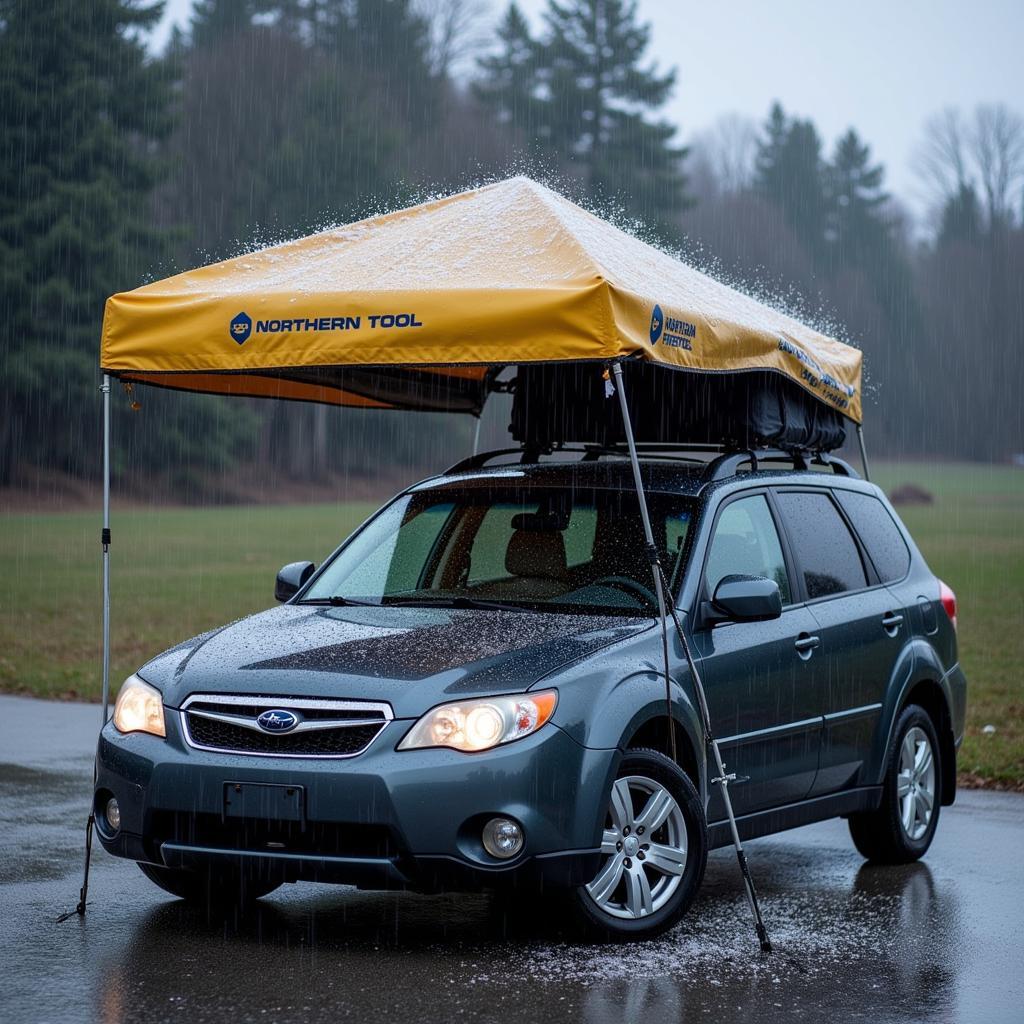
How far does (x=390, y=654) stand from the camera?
6.16 metres

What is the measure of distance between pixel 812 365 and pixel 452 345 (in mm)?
2344

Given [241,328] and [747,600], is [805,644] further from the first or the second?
[241,328]

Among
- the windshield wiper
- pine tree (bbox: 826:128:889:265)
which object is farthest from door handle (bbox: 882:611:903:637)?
pine tree (bbox: 826:128:889:265)

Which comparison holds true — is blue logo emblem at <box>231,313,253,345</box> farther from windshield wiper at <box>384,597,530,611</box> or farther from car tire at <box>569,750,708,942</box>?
car tire at <box>569,750,708,942</box>

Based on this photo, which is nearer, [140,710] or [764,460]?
[140,710]

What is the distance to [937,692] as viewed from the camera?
8.62 meters

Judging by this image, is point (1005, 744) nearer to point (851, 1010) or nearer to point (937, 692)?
point (937, 692)

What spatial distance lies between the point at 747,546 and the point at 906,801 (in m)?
1.69

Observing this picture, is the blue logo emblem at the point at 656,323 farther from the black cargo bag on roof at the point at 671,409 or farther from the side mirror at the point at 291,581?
the side mirror at the point at 291,581

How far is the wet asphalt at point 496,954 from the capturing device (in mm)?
5414

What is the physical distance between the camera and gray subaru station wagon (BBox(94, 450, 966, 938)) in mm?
5762

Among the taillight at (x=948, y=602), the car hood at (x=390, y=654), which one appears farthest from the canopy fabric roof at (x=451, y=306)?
the taillight at (x=948, y=602)

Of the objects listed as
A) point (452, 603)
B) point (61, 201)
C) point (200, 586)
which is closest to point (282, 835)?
point (452, 603)

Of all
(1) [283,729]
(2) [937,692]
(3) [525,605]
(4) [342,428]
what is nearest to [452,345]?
(3) [525,605]
